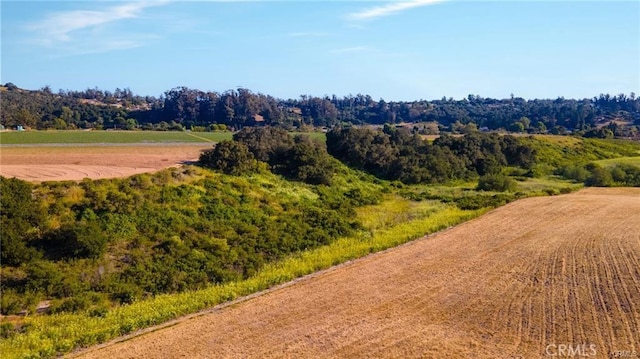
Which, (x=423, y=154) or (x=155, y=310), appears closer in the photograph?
(x=155, y=310)

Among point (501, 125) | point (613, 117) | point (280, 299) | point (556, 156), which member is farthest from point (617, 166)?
point (613, 117)

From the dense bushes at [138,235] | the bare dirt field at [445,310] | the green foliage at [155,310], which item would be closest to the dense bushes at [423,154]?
the dense bushes at [138,235]

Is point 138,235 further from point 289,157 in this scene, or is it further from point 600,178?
point 600,178

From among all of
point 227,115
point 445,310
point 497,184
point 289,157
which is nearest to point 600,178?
point 497,184

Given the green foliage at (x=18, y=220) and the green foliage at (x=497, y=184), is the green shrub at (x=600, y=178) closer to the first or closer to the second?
the green foliage at (x=497, y=184)

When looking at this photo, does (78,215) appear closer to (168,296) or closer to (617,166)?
(168,296)

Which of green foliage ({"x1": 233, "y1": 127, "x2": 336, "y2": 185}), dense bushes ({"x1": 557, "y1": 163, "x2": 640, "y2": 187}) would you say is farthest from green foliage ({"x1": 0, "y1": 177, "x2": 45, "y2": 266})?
dense bushes ({"x1": 557, "y1": 163, "x2": 640, "y2": 187})
